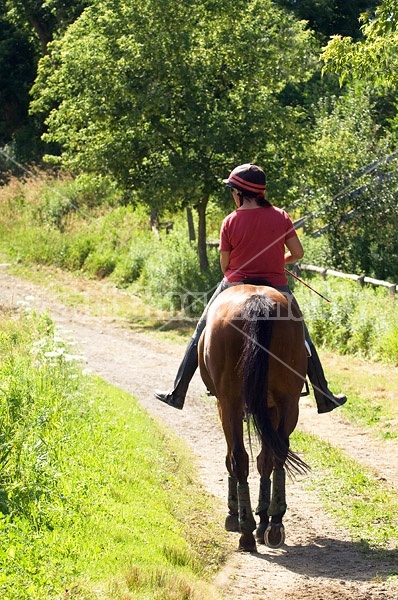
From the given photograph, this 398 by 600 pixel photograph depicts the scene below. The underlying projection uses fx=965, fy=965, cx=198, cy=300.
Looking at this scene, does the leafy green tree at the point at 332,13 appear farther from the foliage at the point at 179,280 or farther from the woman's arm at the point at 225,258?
the woman's arm at the point at 225,258

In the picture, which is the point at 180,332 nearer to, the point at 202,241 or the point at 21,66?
the point at 202,241

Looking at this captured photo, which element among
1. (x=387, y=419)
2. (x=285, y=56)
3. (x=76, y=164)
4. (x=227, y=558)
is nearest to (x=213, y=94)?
(x=285, y=56)

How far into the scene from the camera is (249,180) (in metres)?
8.01

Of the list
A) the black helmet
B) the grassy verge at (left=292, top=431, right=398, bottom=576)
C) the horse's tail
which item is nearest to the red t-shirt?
the black helmet

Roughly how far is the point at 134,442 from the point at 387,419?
3871 mm

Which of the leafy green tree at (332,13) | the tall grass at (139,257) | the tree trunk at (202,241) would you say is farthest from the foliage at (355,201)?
the leafy green tree at (332,13)

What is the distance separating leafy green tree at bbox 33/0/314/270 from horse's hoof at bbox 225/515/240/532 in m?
14.1

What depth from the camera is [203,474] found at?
9.87 m

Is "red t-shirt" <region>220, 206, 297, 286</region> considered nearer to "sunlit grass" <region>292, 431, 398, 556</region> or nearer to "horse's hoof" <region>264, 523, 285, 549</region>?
"horse's hoof" <region>264, 523, 285, 549</region>

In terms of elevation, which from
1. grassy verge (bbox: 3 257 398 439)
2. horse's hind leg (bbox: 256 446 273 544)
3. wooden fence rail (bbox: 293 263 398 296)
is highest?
wooden fence rail (bbox: 293 263 398 296)

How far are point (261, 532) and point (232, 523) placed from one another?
0.84 ft

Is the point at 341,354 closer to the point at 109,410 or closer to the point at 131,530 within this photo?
the point at 109,410

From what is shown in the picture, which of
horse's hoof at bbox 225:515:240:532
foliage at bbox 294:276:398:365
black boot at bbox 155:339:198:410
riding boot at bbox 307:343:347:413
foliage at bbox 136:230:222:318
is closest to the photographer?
horse's hoof at bbox 225:515:240:532

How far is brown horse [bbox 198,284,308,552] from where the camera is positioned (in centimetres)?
720
